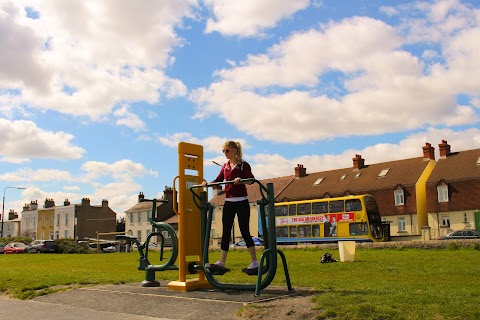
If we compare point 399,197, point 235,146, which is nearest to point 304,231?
point 399,197

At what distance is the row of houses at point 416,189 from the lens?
48.9 meters

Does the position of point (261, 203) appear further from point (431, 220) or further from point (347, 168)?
point (347, 168)

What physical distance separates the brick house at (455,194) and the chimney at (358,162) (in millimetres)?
9541

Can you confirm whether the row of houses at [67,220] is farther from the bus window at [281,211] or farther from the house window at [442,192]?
the house window at [442,192]

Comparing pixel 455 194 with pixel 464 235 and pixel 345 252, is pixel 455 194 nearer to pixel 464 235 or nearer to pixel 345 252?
pixel 464 235

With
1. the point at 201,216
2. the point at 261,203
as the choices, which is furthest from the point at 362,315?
the point at 201,216

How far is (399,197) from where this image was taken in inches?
2099

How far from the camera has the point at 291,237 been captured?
40406 mm

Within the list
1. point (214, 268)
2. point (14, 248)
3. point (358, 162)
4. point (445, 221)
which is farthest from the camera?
point (358, 162)

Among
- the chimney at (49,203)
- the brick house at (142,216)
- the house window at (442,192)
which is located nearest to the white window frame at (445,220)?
the house window at (442,192)

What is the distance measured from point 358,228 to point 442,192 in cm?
1832

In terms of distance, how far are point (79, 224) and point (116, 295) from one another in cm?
8121

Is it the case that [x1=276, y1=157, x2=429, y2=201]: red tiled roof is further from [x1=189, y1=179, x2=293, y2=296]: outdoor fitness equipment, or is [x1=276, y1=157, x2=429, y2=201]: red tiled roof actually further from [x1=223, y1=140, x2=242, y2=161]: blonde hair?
[x1=223, y1=140, x2=242, y2=161]: blonde hair

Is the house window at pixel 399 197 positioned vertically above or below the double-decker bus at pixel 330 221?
above
